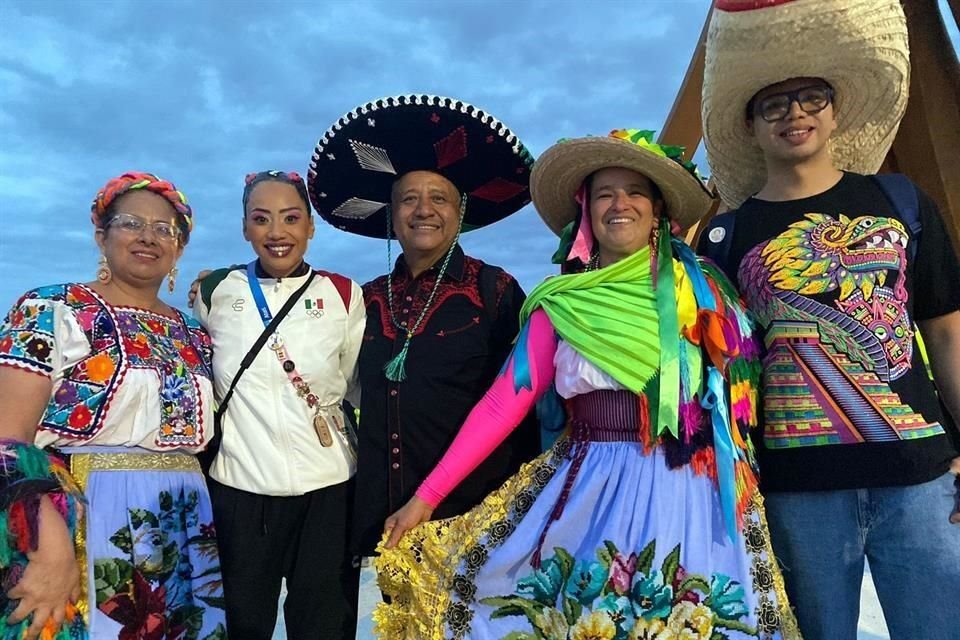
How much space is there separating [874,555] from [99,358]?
2.46 meters

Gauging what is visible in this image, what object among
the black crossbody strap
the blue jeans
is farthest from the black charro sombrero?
the blue jeans

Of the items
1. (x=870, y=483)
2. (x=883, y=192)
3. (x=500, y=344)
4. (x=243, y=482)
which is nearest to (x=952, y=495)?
(x=870, y=483)

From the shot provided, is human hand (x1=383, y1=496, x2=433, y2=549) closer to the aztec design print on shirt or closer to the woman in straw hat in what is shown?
the woman in straw hat

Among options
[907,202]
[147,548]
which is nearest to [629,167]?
[907,202]

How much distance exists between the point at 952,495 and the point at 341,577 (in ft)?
6.63

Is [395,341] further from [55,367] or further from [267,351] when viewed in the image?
[55,367]

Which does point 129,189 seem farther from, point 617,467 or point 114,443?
point 617,467

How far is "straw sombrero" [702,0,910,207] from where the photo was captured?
7.71ft

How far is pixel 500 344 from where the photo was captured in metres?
2.89

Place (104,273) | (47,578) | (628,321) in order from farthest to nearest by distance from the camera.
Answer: (104,273) → (628,321) → (47,578)

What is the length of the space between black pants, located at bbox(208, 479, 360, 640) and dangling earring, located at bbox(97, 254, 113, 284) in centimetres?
84

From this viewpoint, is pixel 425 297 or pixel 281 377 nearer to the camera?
pixel 281 377

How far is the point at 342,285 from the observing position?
120 inches

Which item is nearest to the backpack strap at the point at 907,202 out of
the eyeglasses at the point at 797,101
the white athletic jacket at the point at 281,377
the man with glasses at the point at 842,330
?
the man with glasses at the point at 842,330
